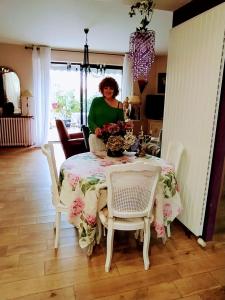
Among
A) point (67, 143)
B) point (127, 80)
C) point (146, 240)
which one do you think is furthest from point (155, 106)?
point (146, 240)

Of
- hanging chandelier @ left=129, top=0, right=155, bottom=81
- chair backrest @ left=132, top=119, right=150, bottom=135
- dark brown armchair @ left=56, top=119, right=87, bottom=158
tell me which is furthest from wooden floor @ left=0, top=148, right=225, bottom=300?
chair backrest @ left=132, top=119, right=150, bottom=135

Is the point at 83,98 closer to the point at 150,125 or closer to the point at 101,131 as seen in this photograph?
the point at 150,125

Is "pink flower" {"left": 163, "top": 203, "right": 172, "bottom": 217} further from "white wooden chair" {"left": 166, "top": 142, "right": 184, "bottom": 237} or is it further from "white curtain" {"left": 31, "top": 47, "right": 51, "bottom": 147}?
"white curtain" {"left": 31, "top": 47, "right": 51, "bottom": 147}

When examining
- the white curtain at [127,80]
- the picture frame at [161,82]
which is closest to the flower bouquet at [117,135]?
the white curtain at [127,80]

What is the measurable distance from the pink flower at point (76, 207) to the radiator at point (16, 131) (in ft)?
15.3

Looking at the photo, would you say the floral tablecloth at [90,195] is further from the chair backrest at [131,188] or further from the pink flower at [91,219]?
the chair backrest at [131,188]

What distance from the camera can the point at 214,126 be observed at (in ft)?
6.81

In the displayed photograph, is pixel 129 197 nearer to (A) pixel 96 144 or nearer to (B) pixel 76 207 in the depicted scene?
(B) pixel 76 207

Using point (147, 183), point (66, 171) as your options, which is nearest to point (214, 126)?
point (147, 183)

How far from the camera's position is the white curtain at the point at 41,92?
19.5ft

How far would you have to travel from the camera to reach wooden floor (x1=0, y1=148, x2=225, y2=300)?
5.61 ft

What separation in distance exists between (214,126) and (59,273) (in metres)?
1.78

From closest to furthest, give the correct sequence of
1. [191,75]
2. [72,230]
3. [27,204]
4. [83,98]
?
[191,75] → [72,230] → [27,204] → [83,98]

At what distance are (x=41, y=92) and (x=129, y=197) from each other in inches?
203
